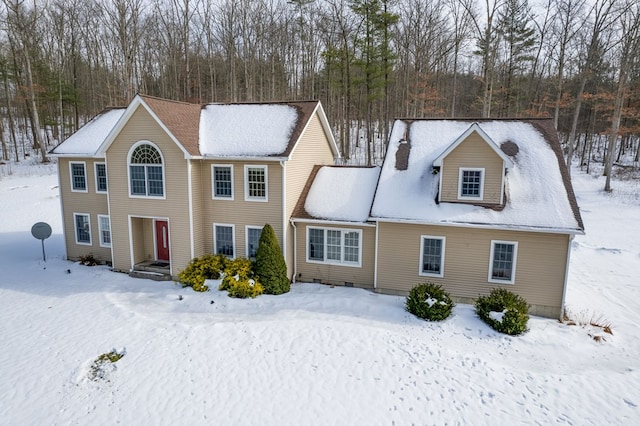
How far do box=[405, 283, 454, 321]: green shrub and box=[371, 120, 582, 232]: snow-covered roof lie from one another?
8.17 feet

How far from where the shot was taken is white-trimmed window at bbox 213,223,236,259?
16922 mm

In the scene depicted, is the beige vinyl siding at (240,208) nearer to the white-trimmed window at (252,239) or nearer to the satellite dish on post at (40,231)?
the white-trimmed window at (252,239)

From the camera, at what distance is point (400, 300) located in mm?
14688

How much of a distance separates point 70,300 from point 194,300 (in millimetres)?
4770

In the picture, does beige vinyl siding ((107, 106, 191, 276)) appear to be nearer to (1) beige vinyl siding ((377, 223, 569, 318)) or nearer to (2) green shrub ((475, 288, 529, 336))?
(1) beige vinyl siding ((377, 223, 569, 318))

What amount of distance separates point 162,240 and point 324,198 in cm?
793

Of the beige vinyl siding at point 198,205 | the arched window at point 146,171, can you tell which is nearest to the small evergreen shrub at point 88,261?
the arched window at point 146,171

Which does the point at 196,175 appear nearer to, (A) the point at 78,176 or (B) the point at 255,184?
(B) the point at 255,184

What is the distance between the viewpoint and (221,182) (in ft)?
54.5

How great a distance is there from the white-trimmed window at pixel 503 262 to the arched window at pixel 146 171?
44.6 ft

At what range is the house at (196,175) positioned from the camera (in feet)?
52.3

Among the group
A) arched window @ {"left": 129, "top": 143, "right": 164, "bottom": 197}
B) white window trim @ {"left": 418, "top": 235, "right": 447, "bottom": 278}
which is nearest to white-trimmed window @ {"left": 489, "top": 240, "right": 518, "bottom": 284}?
white window trim @ {"left": 418, "top": 235, "right": 447, "bottom": 278}

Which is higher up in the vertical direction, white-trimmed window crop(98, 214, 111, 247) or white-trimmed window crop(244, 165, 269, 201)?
white-trimmed window crop(244, 165, 269, 201)

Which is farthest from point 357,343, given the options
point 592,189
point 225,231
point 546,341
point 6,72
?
point 6,72
